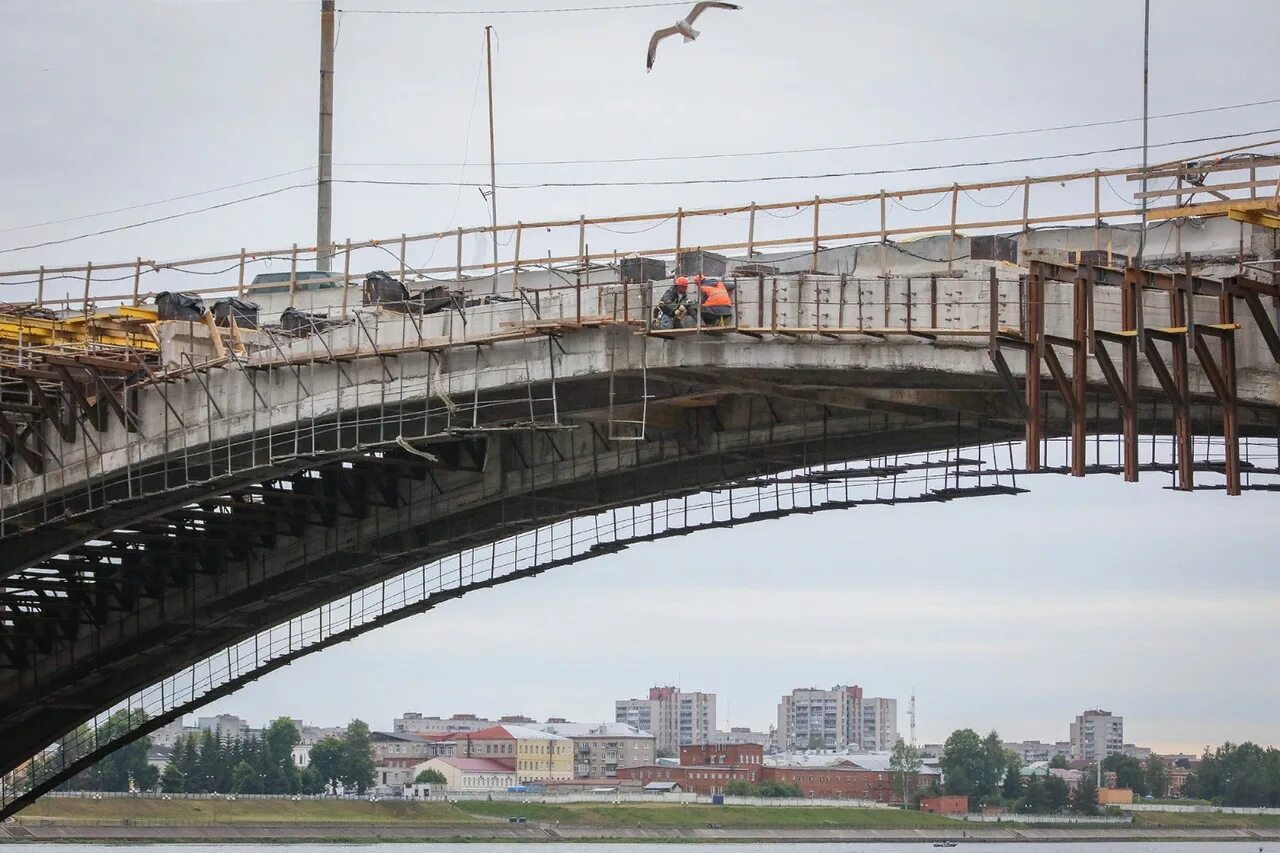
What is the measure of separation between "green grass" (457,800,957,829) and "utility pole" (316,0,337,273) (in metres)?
118

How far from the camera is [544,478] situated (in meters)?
42.3

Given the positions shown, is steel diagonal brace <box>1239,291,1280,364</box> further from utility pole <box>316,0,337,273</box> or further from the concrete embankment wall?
the concrete embankment wall

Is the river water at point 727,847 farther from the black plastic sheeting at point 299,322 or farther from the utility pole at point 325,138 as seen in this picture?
the black plastic sheeting at point 299,322

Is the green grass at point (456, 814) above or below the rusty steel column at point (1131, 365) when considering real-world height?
below

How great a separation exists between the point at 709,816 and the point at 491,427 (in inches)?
5833

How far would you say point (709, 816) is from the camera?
180 m

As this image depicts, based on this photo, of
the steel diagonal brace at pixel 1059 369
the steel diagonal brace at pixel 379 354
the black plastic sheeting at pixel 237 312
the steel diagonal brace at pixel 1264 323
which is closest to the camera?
the steel diagonal brace at pixel 1264 323

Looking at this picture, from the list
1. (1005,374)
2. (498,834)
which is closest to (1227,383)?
(1005,374)

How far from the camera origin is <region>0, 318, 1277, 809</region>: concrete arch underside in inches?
1340

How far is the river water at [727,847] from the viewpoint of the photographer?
426 ft

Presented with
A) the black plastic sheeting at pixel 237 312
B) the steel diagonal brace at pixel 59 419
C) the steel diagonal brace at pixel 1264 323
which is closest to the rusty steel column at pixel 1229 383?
the steel diagonal brace at pixel 1264 323

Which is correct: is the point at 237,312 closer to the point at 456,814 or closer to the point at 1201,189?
the point at 1201,189

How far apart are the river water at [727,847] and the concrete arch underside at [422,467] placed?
233 ft

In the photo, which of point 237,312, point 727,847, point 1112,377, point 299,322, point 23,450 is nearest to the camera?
point 1112,377
